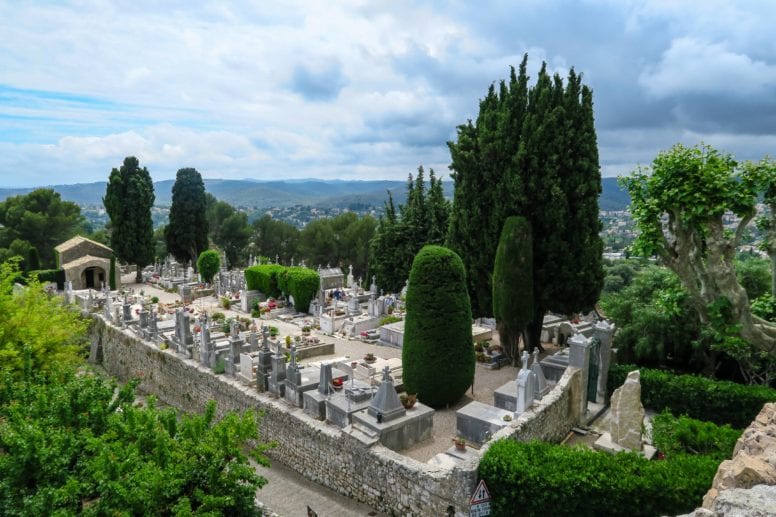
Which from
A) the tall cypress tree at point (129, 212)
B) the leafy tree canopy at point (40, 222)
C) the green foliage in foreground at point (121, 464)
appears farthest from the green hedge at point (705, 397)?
the leafy tree canopy at point (40, 222)

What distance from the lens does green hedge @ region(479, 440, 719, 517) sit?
7.91m

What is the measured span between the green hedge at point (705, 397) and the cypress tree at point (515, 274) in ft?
11.9

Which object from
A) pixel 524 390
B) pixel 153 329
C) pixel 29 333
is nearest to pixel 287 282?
pixel 153 329

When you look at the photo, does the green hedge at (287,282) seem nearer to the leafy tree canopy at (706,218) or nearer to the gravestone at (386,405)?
the gravestone at (386,405)

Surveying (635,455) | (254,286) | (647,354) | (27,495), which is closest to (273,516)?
(27,495)

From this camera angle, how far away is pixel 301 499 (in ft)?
36.2

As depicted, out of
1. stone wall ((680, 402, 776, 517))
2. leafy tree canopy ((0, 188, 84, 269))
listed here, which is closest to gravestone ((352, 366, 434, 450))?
stone wall ((680, 402, 776, 517))

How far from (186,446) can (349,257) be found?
142 ft

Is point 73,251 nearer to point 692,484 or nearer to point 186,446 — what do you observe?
point 186,446

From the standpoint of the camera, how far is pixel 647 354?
16.5 meters

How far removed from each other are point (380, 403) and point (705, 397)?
896 cm

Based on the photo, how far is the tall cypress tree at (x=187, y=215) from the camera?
133 ft

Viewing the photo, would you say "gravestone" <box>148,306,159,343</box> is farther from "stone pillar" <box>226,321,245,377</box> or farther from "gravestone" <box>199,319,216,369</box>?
"stone pillar" <box>226,321,245,377</box>

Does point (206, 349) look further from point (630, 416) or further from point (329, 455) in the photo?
point (630, 416)
